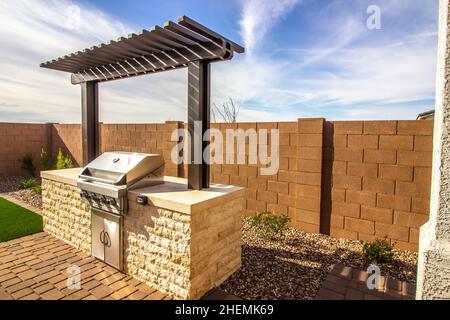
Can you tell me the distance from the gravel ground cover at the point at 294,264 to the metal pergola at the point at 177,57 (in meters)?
1.49

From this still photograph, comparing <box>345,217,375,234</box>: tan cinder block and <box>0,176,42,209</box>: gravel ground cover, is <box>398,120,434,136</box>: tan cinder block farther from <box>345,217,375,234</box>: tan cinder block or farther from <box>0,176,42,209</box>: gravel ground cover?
<box>0,176,42,209</box>: gravel ground cover

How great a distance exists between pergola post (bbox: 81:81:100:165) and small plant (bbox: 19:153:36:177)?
24.5 ft

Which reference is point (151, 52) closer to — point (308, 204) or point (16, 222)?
point (308, 204)

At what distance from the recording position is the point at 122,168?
3.67 metres

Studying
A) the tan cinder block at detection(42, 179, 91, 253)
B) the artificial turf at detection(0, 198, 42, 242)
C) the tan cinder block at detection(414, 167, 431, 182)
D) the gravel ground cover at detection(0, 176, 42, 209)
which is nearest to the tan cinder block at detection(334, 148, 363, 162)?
the tan cinder block at detection(414, 167, 431, 182)

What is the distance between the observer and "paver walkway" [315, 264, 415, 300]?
3080mm

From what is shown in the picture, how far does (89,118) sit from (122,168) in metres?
2.32

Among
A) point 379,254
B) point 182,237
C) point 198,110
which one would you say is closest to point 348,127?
point 379,254

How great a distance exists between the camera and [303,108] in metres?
11.1

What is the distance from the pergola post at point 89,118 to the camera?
5188 mm

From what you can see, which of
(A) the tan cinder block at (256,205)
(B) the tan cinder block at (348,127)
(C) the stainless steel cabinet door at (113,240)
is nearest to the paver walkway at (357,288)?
(A) the tan cinder block at (256,205)

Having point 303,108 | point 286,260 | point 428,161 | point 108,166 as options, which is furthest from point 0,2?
point 303,108

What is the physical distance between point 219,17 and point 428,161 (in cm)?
429
